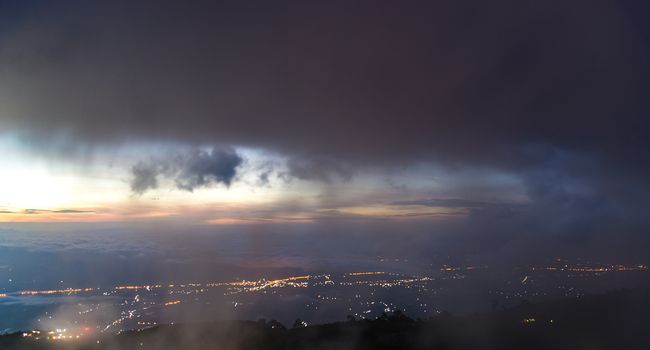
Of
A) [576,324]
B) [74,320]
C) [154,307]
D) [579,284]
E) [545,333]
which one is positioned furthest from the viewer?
[579,284]

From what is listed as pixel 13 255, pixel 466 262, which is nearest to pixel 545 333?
pixel 466 262

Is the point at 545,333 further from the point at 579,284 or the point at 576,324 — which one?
the point at 579,284

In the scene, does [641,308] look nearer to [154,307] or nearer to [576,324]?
[576,324]

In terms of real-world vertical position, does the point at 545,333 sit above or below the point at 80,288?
above

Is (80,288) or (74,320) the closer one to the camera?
(74,320)

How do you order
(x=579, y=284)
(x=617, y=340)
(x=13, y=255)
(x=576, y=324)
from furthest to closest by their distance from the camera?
(x=13, y=255)
(x=579, y=284)
(x=576, y=324)
(x=617, y=340)

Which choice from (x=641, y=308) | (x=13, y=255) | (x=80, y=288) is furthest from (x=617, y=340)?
(x=13, y=255)
